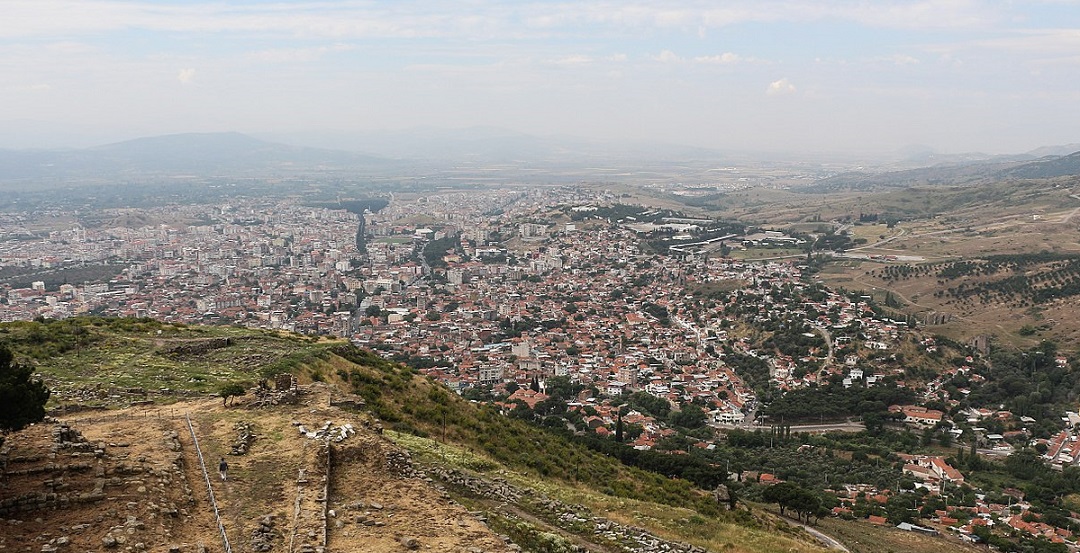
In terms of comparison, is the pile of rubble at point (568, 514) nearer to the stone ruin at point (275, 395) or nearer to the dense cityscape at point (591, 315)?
the stone ruin at point (275, 395)

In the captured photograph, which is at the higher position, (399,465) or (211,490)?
(211,490)

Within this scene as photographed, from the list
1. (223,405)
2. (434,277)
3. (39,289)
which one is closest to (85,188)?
(39,289)

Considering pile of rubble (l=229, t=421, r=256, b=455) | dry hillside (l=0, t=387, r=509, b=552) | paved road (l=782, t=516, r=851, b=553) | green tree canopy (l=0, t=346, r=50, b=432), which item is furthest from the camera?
paved road (l=782, t=516, r=851, b=553)

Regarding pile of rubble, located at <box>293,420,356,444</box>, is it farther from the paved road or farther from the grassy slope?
the paved road

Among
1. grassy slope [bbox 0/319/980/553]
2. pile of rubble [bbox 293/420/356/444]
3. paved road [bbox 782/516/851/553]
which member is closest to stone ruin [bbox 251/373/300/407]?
pile of rubble [bbox 293/420/356/444]


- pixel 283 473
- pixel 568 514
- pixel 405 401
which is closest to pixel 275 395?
pixel 283 473

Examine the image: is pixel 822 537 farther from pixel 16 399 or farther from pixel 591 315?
pixel 591 315

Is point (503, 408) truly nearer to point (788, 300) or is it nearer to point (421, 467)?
point (421, 467)

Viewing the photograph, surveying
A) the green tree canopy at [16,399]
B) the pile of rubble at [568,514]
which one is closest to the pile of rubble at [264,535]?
the pile of rubble at [568,514]

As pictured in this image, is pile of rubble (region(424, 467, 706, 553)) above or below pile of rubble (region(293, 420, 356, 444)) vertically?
below

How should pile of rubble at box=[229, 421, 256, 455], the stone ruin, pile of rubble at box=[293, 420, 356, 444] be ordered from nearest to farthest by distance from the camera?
pile of rubble at box=[229, 421, 256, 455], pile of rubble at box=[293, 420, 356, 444], the stone ruin

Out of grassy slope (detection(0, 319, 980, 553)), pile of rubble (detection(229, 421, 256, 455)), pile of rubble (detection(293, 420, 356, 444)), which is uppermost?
pile of rubble (detection(293, 420, 356, 444))
